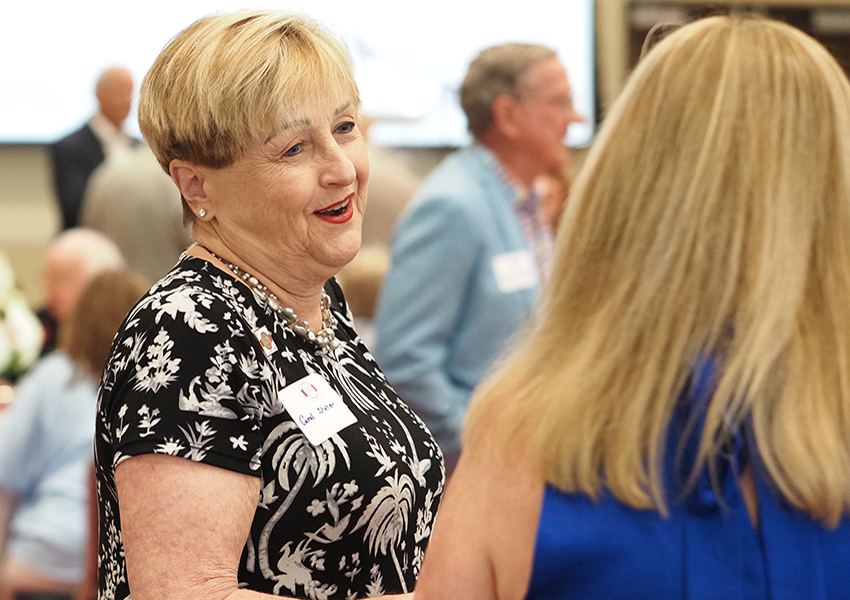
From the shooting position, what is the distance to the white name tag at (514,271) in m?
2.97

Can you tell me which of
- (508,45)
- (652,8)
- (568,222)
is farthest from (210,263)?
(652,8)

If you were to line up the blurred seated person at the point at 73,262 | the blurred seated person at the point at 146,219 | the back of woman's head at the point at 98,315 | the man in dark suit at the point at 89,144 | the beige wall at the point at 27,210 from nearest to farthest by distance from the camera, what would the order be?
the back of woman's head at the point at 98,315, the blurred seated person at the point at 73,262, the blurred seated person at the point at 146,219, the man in dark suit at the point at 89,144, the beige wall at the point at 27,210

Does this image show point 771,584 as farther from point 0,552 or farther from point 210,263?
point 0,552

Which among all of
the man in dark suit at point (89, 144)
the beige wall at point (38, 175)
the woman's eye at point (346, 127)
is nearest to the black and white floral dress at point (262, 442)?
the woman's eye at point (346, 127)

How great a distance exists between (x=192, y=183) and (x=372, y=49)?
5.82m

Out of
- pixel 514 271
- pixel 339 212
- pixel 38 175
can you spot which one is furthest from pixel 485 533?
pixel 38 175

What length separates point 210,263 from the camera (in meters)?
1.55

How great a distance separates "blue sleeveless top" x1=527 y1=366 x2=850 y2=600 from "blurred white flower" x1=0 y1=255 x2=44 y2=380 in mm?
3704

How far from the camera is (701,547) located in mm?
1044

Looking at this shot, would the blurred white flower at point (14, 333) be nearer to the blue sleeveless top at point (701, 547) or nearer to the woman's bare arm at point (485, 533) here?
the woman's bare arm at point (485, 533)

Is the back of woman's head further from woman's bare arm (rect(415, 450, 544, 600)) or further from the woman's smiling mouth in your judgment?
woman's bare arm (rect(415, 450, 544, 600))

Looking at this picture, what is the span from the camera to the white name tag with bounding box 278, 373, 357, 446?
4.72 feet

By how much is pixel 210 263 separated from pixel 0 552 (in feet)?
7.94

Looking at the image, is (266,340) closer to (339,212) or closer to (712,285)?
(339,212)
